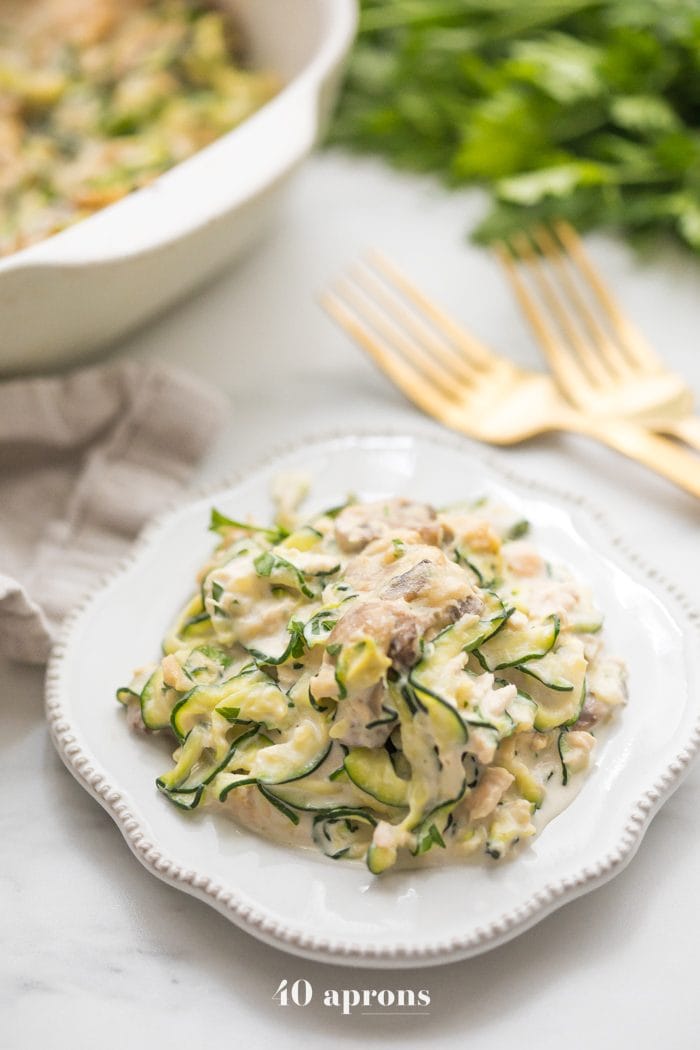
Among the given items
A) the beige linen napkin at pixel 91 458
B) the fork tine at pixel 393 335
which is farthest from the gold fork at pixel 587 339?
the beige linen napkin at pixel 91 458

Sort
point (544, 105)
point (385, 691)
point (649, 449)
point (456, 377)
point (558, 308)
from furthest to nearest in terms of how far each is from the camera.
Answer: point (544, 105) → point (558, 308) → point (456, 377) → point (649, 449) → point (385, 691)

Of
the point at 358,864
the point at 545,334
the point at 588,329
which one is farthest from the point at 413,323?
the point at 358,864

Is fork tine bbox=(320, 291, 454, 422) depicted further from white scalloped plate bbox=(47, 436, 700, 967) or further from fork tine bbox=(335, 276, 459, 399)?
white scalloped plate bbox=(47, 436, 700, 967)

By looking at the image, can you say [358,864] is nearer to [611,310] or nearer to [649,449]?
[649,449]


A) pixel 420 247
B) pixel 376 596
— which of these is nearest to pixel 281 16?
pixel 420 247

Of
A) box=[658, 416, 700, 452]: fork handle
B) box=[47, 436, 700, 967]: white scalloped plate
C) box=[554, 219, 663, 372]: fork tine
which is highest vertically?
box=[554, 219, 663, 372]: fork tine

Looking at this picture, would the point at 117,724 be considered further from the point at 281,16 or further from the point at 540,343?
the point at 281,16

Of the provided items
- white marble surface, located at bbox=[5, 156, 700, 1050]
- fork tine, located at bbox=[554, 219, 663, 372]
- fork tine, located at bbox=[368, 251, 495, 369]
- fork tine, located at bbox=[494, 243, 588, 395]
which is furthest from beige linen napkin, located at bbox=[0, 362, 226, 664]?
fork tine, located at bbox=[554, 219, 663, 372]
